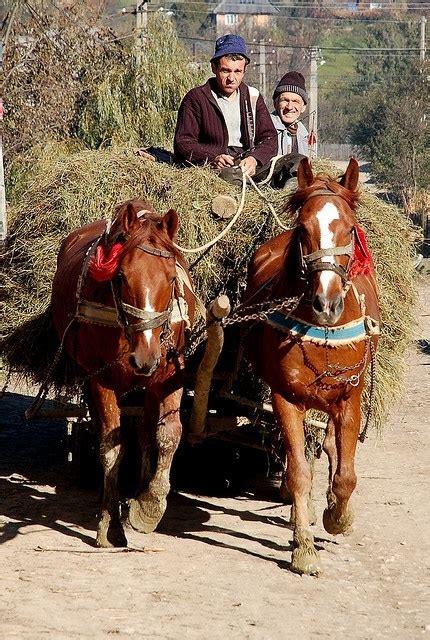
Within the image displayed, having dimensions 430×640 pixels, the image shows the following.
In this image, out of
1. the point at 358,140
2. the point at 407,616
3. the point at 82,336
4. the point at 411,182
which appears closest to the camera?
the point at 407,616

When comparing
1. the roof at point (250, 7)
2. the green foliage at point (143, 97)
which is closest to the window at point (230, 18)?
the roof at point (250, 7)

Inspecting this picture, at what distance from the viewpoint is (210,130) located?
8.84m

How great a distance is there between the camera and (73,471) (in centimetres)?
905

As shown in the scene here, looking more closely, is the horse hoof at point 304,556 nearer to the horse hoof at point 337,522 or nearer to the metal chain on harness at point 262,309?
the horse hoof at point 337,522

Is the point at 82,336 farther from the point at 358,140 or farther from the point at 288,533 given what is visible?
the point at 358,140

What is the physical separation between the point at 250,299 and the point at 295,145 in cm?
297

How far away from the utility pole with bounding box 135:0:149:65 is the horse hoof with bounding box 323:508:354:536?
1619cm

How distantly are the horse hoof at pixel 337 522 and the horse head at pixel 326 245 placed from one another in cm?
133

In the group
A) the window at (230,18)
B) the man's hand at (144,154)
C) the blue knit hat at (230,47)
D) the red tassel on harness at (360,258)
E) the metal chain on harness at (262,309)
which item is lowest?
the metal chain on harness at (262,309)

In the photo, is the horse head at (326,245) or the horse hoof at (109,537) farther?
the horse hoof at (109,537)

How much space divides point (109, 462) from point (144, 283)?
1.32 meters

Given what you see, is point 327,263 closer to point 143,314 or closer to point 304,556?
point 143,314

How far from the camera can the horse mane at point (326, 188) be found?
20.4 ft

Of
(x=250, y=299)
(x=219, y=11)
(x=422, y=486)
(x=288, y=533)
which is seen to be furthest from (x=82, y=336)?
(x=219, y=11)
